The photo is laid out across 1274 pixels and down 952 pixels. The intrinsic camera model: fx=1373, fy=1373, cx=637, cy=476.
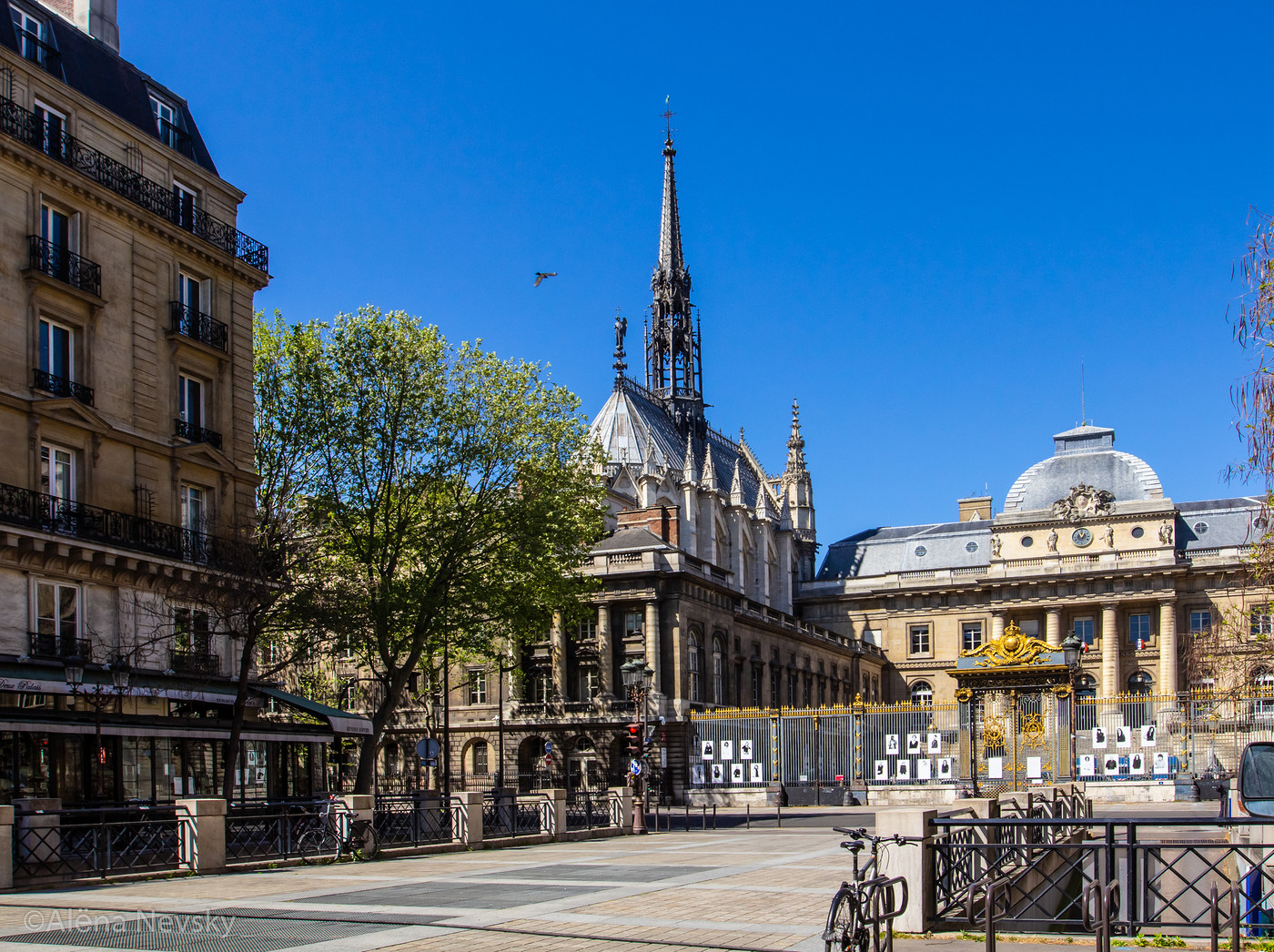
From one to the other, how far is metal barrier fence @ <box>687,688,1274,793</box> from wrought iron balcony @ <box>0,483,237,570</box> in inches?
854

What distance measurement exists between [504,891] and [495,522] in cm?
2480

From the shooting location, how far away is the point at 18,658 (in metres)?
26.8

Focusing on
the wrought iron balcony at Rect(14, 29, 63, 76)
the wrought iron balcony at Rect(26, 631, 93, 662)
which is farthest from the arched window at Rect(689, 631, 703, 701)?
the wrought iron balcony at Rect(14, 29, 63, 76)

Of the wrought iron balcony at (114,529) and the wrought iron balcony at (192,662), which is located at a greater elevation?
the wrought iron balcony at (114,529)

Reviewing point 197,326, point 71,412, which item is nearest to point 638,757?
point 197,326

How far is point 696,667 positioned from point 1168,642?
33.5 metres

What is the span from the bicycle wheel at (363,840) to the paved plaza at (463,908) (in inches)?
35.0

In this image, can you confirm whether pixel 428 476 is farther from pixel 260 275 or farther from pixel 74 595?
pixel 74 595

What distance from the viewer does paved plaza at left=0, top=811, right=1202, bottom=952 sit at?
12648 millimetres

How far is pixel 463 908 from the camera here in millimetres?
15211

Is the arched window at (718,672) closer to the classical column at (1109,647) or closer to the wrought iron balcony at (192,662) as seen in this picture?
the classical column at (1109,647)

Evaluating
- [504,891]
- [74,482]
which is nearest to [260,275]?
Result: [74,482]

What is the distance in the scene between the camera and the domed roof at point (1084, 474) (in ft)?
272

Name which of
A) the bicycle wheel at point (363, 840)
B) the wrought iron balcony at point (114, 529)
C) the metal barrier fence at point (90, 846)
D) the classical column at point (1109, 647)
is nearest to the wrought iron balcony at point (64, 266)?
the wrought iron balcony at point (114, 529)
